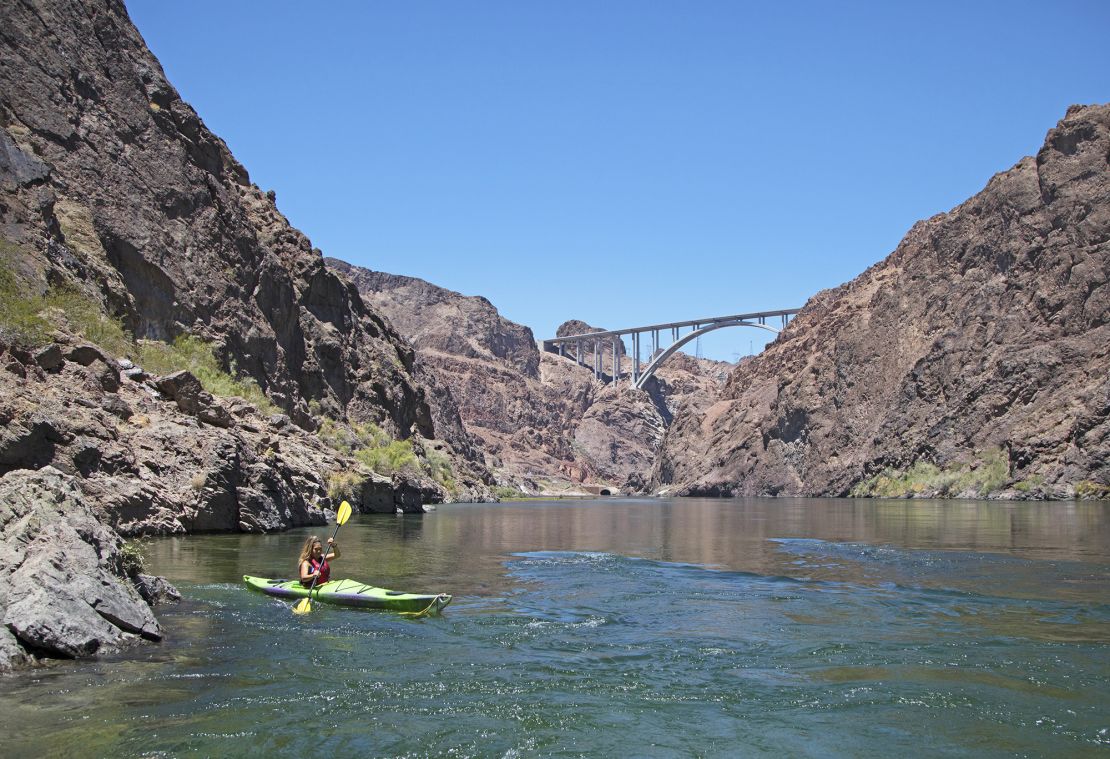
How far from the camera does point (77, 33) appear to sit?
198ft

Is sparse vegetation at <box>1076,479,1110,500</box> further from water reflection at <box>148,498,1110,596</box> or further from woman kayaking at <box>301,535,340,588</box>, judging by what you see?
woman kayaking at <box>301,535,340,588</box>

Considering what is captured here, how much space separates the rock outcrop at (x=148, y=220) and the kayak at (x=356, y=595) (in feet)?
63.3

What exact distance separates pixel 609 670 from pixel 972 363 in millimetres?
87309

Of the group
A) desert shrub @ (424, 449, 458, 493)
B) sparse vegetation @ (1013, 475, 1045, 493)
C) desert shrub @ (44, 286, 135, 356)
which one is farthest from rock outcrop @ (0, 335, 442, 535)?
sparse vegetation @ (1013, 475, 1045, 493)

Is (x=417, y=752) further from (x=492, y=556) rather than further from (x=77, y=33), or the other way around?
(x=77, y=33)

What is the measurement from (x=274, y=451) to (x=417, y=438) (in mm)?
50572

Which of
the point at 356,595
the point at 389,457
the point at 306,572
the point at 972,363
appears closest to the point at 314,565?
the point at 306,572

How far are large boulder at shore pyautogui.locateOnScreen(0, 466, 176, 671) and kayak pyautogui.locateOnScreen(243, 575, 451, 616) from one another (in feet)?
13.3

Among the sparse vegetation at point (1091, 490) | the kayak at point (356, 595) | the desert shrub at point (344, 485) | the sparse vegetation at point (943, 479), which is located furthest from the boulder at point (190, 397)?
the sparse vegetation at point (943, 479)

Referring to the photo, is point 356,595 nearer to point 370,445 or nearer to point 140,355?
point 140,355

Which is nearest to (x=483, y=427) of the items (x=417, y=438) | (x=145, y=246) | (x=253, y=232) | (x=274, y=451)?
(x=417, y=438)

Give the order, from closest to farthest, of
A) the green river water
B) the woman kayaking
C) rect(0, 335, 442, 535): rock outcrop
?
the green river water, the woman kayaking, rect(0, 335, 442, 535): rock outcrop

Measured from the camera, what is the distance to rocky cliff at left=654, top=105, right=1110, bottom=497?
76562 mm

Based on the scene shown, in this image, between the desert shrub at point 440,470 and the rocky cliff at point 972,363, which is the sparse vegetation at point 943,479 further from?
the desert shrub at point 440,470
